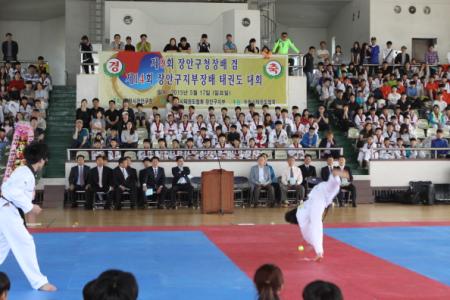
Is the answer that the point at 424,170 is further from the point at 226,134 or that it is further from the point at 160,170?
the point at 160,170

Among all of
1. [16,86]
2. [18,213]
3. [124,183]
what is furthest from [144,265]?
[16,86]

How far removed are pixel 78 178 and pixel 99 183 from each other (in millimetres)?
711

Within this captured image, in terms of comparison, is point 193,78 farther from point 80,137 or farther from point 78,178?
point 78,178

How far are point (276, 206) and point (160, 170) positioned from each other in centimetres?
334

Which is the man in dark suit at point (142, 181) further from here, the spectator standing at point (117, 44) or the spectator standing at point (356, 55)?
the spectator standing at point (356, 55)

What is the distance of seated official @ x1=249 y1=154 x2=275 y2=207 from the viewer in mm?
17531

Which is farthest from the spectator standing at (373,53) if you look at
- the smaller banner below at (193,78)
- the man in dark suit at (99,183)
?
the man in dark suit at (99,183)

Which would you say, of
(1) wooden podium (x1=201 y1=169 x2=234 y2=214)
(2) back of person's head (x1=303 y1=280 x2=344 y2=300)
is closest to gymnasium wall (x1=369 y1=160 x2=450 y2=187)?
(1) wooden podium (x1=201 y1=169 x2=234 y2=214)

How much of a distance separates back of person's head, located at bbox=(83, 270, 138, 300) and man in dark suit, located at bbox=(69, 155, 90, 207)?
14.4 meters

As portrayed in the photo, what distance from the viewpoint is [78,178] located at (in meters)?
17.2

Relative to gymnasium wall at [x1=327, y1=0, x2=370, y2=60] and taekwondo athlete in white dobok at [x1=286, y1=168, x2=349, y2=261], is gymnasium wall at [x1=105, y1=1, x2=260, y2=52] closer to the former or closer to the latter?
gymnasium wall at [x1=327, y1=0, x2=370, y2=60]

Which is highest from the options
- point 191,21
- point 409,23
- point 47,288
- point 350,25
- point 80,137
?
point 350,25

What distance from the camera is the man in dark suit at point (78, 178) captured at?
17188mm

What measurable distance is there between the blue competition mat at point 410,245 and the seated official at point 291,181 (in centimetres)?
497
